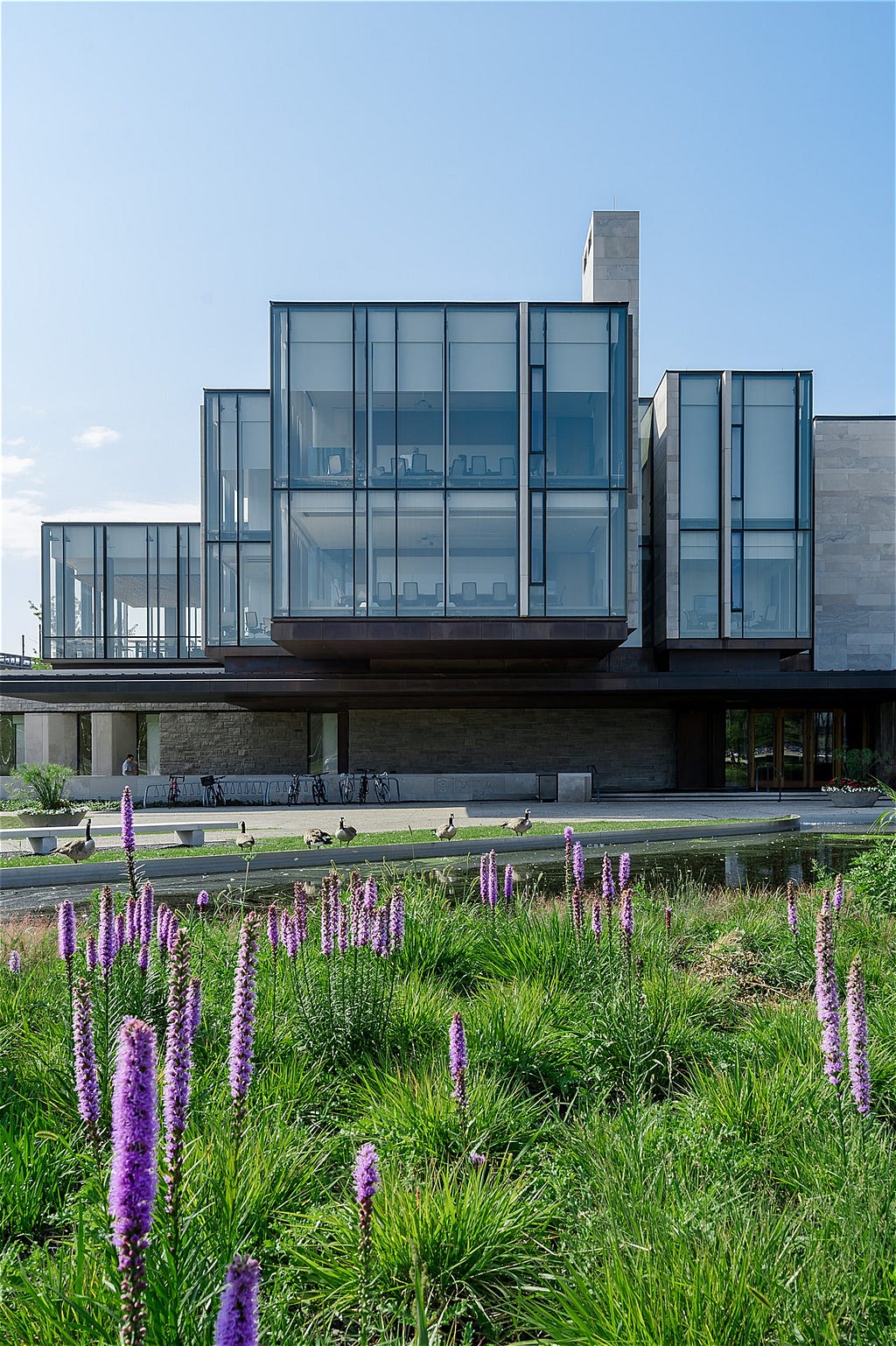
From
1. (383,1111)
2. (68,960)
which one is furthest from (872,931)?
(68,960)

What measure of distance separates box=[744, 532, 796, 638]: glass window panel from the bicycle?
67.8ft

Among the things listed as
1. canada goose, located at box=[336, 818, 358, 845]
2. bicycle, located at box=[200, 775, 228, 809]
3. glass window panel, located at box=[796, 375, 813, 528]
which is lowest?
bicycle, located at box=[200, 775, 228, 809]

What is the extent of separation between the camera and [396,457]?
90.8 feet

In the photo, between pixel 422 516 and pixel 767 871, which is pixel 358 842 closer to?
pixel 767 871

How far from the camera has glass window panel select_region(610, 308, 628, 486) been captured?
2762 centimetres

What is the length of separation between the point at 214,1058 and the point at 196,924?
263cm

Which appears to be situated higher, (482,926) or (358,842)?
(482,926)

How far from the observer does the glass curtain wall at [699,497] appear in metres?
31.3

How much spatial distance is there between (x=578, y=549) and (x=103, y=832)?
16935 millimetres

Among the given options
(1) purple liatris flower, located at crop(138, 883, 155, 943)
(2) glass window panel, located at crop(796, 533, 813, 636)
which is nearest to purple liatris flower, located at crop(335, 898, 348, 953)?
(1) purple liatris flower, located at crop(138, 883, 155, 943)

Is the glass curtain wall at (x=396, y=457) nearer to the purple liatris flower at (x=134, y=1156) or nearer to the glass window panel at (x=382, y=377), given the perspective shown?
the glass window panel at (x=382, y=377)

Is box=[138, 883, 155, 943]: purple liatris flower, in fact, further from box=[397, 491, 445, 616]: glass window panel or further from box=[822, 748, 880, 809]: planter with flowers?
box=[822, 748, 880, 809]: planter with flowers

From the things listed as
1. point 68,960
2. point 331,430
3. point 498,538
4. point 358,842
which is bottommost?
point 358,842

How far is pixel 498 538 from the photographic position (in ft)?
90.8
